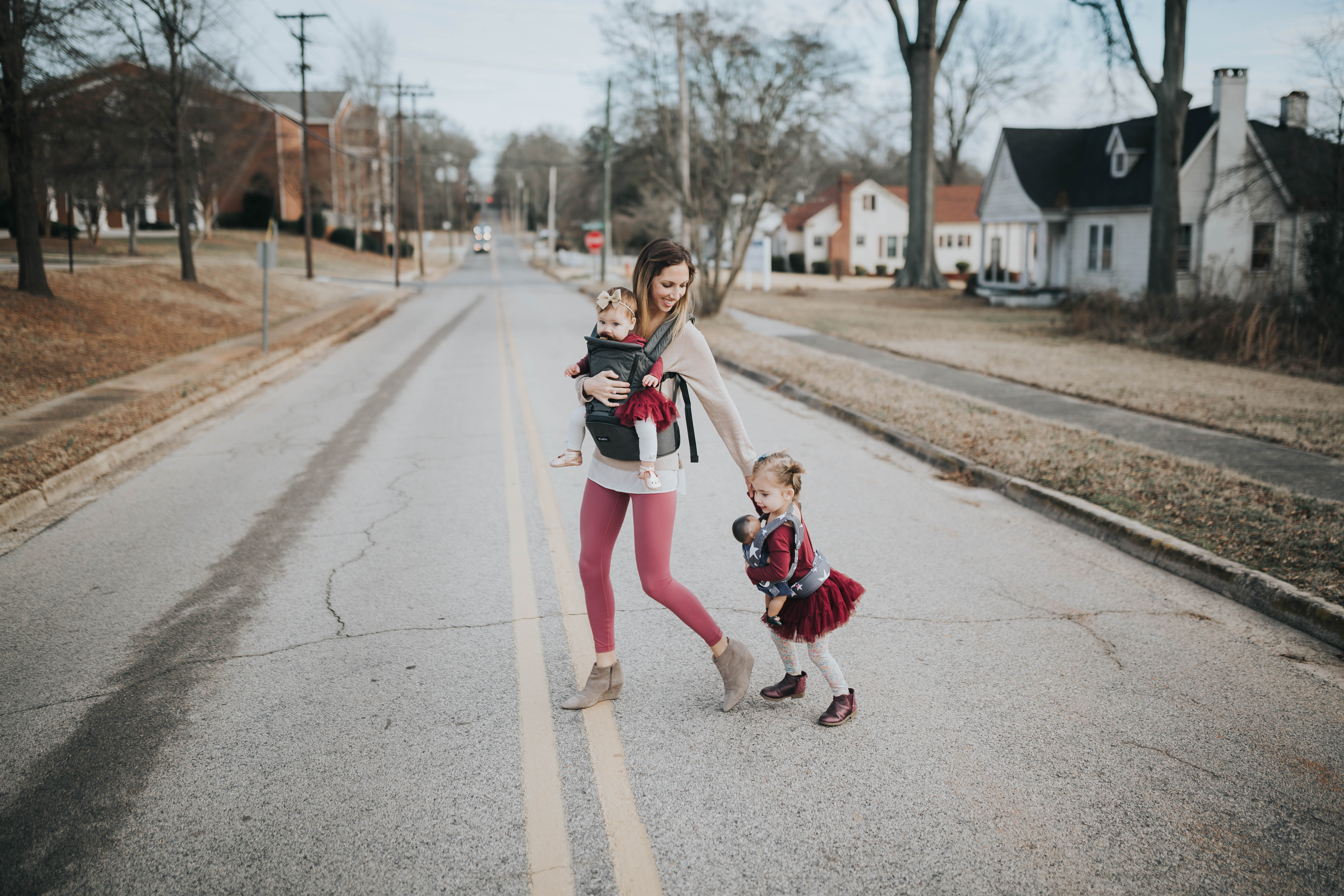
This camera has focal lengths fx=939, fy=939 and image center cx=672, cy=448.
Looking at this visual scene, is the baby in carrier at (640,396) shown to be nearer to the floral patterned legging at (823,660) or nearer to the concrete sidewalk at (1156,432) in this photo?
the floral patterned legging at (823,660)

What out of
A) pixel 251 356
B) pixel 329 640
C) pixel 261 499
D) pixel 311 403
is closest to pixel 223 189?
pixel 251 356

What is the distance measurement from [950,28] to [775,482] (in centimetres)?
3640

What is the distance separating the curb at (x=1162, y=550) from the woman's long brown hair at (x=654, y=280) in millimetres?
3824

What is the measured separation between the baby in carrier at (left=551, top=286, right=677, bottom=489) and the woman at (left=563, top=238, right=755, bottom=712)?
5 centimetres

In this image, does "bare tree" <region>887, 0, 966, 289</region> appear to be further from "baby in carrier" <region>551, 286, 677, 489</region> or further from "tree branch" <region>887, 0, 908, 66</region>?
"baby in carrier" <region>551, 286, 677, 489</region>

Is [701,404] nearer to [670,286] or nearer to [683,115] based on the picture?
[670,286]

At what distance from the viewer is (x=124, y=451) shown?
9.24 meters

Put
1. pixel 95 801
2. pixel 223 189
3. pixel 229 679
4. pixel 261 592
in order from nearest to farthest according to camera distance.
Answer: pixel 95 801 < pixel 229 679 < pixel 261 592 < pixel 223 189

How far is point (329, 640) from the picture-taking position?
4.77 m

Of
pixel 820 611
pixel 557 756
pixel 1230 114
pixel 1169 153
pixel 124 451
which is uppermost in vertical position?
pixel 1230 114

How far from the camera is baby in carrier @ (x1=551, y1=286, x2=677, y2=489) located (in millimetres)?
3521

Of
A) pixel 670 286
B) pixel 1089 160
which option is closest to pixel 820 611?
pixel 670 286

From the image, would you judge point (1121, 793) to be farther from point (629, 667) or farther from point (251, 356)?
point (251, 356)

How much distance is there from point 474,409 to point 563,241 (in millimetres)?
95736
